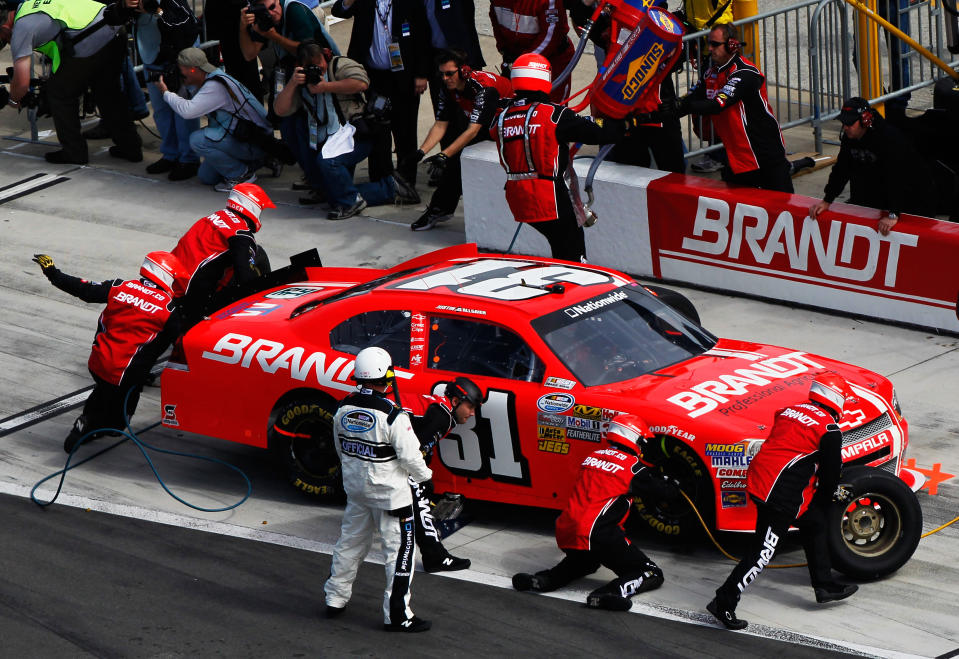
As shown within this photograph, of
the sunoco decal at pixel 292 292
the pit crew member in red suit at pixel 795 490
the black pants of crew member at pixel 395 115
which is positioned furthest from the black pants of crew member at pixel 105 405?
the black pants of crew member at pixel 395 115

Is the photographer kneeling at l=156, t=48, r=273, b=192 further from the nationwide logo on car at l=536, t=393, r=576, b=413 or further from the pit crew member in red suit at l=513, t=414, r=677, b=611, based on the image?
the pit crew member in red suit at l=513, t=414, r=677, b=611

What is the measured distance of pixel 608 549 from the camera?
26.7 feet

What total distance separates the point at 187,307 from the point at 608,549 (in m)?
4.33

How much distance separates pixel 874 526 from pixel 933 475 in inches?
52.5

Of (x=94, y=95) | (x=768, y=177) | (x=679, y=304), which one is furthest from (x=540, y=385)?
(x=94, y=95)

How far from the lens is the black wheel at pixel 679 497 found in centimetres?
844

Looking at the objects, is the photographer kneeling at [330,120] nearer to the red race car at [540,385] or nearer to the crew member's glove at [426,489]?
the red race car at [540,385]

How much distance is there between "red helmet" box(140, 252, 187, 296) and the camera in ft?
35.6

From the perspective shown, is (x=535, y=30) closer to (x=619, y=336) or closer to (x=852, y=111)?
(x=852, y=111)

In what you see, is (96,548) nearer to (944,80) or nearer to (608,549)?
(608,549)

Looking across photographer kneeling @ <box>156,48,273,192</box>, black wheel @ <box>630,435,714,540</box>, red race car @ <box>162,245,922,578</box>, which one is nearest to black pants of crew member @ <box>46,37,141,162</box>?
photographer kneeling @ <box>156,48,273,192</box>

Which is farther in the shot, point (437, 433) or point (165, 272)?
point (165, 272)

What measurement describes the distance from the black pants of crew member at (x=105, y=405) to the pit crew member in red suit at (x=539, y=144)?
130 inches

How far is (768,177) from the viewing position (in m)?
13.0
